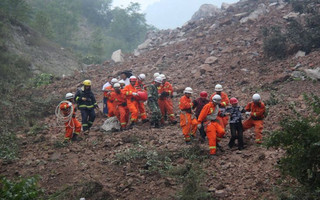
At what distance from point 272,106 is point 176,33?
15.1 m

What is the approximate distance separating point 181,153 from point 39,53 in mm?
16749

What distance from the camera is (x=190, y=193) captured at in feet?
15.6

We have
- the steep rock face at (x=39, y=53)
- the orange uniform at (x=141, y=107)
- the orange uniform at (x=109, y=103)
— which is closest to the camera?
the orange uniform at (x=141, y=107)

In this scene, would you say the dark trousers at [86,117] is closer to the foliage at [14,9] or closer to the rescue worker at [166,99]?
the rescue worker at [166,99]

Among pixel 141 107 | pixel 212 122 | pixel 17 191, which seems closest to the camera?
pixel 17 191

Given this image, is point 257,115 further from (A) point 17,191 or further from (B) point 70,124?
(A) point 17,191

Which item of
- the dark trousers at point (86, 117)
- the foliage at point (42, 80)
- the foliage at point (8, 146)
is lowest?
the foliage at point (8, 146)

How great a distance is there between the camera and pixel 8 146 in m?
7.76

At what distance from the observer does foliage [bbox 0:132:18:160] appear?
23.4ft

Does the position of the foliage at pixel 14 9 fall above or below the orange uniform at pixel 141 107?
above

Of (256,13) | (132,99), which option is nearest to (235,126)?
(132,99)

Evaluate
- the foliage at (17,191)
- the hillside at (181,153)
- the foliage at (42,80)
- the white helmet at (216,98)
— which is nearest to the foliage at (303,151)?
the hillside at (181,153)

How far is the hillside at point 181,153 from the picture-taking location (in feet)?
17.3

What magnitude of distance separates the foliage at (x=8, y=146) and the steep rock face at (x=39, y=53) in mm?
10025
